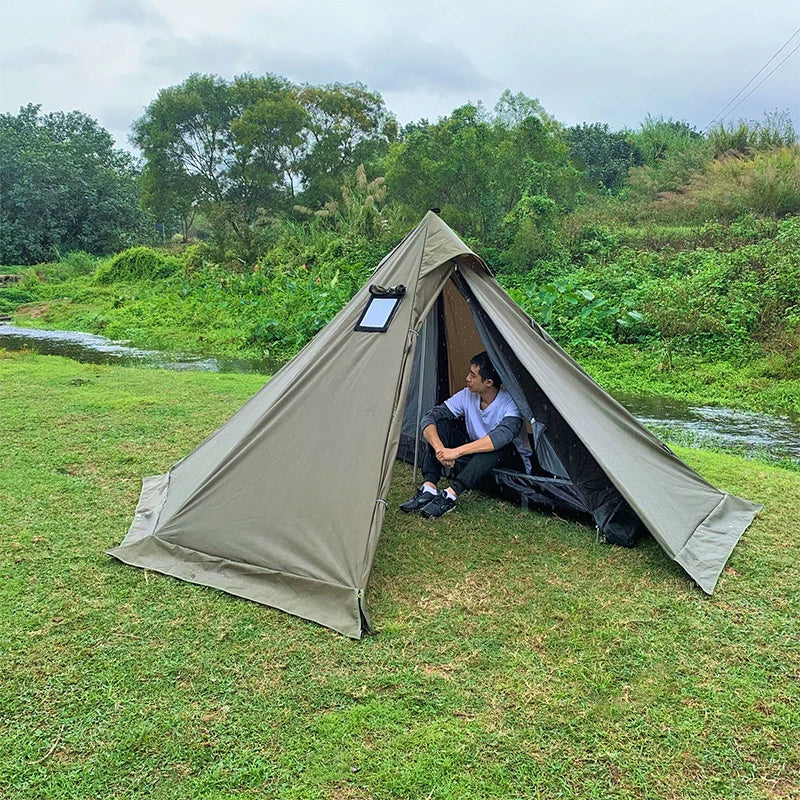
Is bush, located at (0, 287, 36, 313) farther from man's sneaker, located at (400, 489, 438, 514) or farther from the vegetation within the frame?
man's sneaker, located at (400, 489, 438, 514)

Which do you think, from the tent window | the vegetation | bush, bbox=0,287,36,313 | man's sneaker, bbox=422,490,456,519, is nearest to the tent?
the tent window

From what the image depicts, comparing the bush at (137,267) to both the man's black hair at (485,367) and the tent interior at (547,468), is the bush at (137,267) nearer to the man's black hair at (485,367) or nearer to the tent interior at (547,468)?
the tent interior at (547,468)

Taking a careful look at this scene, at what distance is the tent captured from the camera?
10.8ft

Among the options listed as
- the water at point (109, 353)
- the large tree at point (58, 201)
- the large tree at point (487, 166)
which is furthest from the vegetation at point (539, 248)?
the large tree at point (58, 201)

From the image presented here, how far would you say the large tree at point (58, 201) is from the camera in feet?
101

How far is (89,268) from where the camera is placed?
2761 cm

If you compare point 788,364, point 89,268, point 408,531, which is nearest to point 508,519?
Answer: point 408,531

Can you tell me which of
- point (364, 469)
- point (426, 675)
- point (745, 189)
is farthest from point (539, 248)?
point (426, 675)

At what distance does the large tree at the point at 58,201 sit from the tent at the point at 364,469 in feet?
102

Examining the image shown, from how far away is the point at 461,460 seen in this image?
454 centimetres

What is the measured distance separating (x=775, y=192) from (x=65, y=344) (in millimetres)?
13888

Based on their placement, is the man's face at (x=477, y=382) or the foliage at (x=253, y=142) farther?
the foliage at (x=253, y=142)

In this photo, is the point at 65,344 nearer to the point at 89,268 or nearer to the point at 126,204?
the point at 89,268

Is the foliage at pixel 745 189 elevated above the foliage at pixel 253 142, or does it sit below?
below
